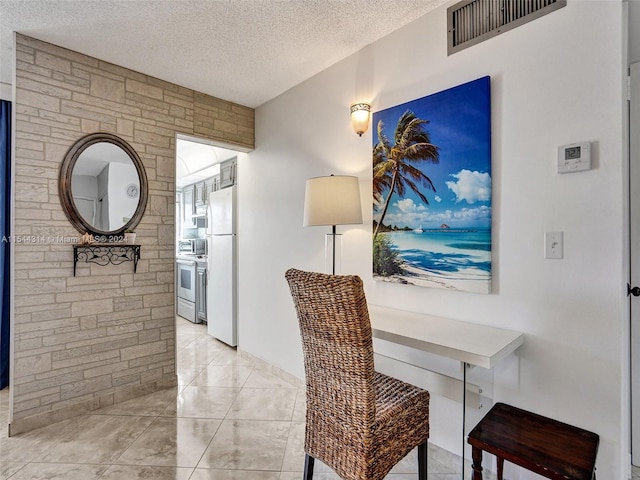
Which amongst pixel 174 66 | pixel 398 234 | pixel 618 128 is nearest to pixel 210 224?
pixel 174 66

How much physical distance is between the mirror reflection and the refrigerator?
1180 millimetres

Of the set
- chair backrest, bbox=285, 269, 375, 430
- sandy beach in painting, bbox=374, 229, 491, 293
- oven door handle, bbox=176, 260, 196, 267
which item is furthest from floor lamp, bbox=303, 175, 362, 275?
oven door handle, bbox=176, 260, 196, 267

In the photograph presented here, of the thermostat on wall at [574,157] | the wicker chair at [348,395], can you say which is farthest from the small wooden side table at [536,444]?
the thermostat on wall at [574,157]

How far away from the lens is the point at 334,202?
209cm

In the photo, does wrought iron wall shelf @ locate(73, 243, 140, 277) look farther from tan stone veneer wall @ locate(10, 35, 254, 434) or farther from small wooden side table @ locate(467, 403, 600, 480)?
small wooden side table @ locate(467, 403, 600, 480)

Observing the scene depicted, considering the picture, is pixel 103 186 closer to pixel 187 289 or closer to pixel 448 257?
pixel 448 257

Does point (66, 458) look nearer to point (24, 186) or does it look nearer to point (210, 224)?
point (24, 186)

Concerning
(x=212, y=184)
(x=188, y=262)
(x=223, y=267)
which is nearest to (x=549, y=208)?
(x=223, y=267)

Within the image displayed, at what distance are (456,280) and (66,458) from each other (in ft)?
7.92

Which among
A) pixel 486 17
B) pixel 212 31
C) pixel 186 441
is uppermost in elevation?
pixel 212 31

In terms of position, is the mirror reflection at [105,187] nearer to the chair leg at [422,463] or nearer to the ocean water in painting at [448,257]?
the ocean water in painting at [448,257]

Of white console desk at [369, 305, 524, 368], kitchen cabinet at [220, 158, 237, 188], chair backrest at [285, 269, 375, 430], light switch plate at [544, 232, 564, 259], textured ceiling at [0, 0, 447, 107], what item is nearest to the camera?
chair backrest at [285, 269, 375, 430]

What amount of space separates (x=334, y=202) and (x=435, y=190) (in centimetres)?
59

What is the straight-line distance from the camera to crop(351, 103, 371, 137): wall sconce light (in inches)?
89.7
